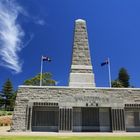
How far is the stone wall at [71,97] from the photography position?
Answer: 2044 cm

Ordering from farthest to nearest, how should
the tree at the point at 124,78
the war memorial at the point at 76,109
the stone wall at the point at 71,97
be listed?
the tree at the point at 124,78 → the stone wall at the point at 71,97 → the war memorial at the point at 76,109

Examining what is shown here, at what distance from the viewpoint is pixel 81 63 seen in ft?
78.0

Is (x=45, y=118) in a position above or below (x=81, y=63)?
below

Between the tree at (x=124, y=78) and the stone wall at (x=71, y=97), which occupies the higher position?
the tree at (x=124, y=78)

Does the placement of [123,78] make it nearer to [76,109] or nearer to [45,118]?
[76,109]

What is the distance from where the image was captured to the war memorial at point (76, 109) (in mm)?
20297

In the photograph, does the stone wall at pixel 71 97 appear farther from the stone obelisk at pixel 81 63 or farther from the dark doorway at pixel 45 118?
the stone obelisk at pixel 81 63

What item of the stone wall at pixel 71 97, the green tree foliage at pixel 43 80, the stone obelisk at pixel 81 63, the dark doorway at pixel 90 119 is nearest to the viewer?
the stone wall at pixel 71 97

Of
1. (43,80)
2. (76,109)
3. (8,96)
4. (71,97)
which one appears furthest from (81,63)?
(8,96)

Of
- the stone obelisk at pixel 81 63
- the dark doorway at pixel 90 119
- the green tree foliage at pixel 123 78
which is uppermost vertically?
the green tree foliage at pixel 123 78

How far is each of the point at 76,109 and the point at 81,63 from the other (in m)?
5.00

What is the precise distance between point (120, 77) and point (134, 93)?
37.3 metres

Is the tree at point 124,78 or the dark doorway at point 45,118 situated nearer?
the dark doorway at point 45,118

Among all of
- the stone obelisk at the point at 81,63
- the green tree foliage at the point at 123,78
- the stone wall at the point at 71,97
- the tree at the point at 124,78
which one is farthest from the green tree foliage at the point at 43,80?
the stone wall at the point at 71,97
